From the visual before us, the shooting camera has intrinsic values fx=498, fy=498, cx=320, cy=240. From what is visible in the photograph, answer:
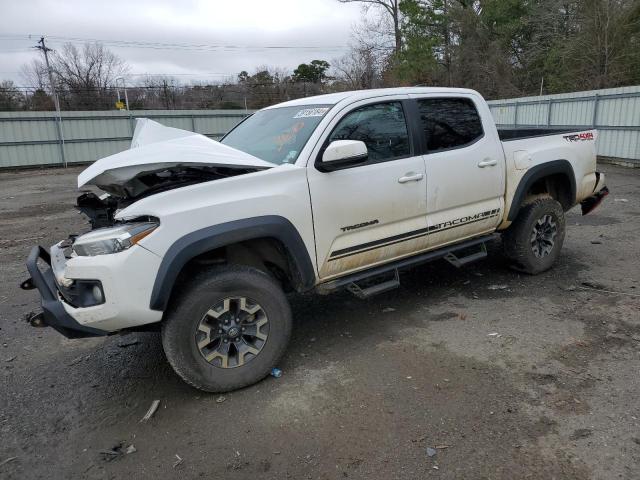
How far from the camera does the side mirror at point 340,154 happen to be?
3512 mm

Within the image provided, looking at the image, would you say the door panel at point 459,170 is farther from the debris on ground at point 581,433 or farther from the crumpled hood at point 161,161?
the debris on ground at point 581,433

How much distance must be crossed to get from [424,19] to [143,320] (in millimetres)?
32890

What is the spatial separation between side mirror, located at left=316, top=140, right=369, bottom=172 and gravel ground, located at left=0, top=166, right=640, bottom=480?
1458 mm

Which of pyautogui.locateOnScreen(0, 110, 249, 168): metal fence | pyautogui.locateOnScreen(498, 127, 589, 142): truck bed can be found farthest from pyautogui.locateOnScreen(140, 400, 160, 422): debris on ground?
pyautogui.locateOnScreen(0, 110, 249, 168): metal fence

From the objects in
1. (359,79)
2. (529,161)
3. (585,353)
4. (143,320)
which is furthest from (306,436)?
(359,79)

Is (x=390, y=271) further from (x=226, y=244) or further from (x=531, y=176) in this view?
(x=531, y=176)

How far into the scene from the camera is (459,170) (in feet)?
14.5

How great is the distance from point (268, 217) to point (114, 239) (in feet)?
3.17

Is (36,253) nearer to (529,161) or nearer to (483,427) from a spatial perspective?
(483,427)

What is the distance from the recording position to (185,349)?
3156 millimetres

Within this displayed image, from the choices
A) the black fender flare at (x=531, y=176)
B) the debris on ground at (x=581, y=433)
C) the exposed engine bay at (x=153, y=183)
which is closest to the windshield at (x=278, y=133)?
the exposed engine bay at (x=153, y=183)

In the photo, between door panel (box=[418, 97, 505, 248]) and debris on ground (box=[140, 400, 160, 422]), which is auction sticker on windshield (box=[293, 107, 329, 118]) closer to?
door panel (box=[418, 97, 505, 248])

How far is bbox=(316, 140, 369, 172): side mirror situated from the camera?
351 centimetres

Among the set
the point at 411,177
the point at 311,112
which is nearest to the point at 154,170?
→ the point at 311,112
